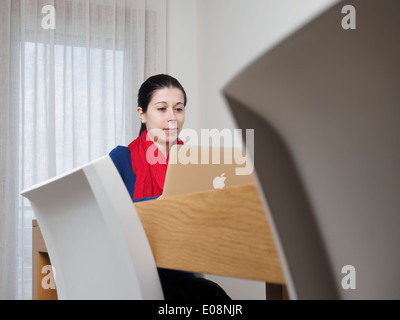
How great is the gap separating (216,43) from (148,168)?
5.54 feet

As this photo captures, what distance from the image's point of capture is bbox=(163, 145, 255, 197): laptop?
0.99m

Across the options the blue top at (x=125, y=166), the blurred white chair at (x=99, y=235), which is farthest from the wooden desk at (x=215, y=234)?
the blue top at (x=125, y=166)

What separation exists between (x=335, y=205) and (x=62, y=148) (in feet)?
9.63

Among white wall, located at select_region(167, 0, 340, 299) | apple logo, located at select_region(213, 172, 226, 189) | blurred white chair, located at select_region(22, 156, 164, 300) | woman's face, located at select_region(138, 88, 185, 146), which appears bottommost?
blurred white chair, located at select_region(22, 156, 164, 300)

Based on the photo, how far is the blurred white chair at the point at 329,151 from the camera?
0.31 metres

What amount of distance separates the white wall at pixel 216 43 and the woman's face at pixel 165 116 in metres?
0.90

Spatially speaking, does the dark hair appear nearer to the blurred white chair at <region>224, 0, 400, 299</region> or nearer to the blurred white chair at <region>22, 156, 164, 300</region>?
the blurred white chair at <region>22, 156, 164, 300</region>

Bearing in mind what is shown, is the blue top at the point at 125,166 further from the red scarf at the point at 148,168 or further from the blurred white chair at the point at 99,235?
the blurred white chair at the point at 99,235

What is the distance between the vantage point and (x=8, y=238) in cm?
296

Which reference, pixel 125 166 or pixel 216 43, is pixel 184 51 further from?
pixel 125 166

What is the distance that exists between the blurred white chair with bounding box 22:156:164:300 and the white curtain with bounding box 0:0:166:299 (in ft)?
7.36

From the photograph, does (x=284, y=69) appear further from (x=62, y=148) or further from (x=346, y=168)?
(x=62, y=148)

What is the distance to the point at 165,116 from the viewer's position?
1.99 metres

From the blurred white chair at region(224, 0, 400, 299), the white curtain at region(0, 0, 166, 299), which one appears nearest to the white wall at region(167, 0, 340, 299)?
the white curtain at region(0, 0, 166, 299)
